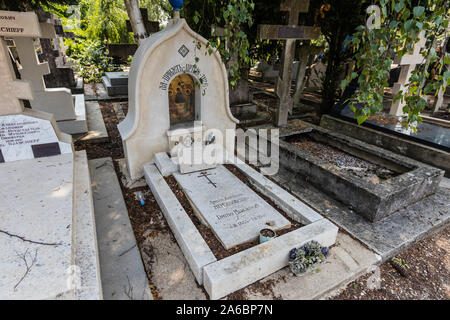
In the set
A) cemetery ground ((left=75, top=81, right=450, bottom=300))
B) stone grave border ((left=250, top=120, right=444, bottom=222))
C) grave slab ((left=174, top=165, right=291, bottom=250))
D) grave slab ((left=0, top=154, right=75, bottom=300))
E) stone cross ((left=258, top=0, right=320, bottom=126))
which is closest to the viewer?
grave slab ((left=0, top=154, right=75, bottom=300))

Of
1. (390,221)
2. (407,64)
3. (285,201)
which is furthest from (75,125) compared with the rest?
(407,64)

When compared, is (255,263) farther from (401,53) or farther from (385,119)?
(385,119)

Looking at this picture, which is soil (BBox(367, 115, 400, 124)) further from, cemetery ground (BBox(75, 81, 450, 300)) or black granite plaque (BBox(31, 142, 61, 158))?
black granite plaque (BBox(31, 142, 61, 158))

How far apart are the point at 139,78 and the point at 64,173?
1.74 m

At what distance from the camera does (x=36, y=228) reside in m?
2.60

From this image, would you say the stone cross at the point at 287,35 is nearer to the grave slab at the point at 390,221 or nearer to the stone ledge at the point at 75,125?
the grave slab at the point at 390,221

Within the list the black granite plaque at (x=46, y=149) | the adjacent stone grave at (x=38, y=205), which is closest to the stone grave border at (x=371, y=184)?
the adjacent stone grave at (x=38, y=205)

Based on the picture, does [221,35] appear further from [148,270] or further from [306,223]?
[148,270]

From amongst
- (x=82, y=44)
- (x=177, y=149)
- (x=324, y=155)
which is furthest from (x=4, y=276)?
(x=82, y=44)

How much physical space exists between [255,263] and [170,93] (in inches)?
131

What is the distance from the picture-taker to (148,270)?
8.72 feet

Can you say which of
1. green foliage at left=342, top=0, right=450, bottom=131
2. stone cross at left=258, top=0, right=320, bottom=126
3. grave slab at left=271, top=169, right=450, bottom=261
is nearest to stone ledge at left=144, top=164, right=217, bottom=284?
grave slab at left=271, top=169, right=450, bottom=261

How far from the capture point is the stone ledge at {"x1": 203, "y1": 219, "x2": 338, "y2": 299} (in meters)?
2.32
